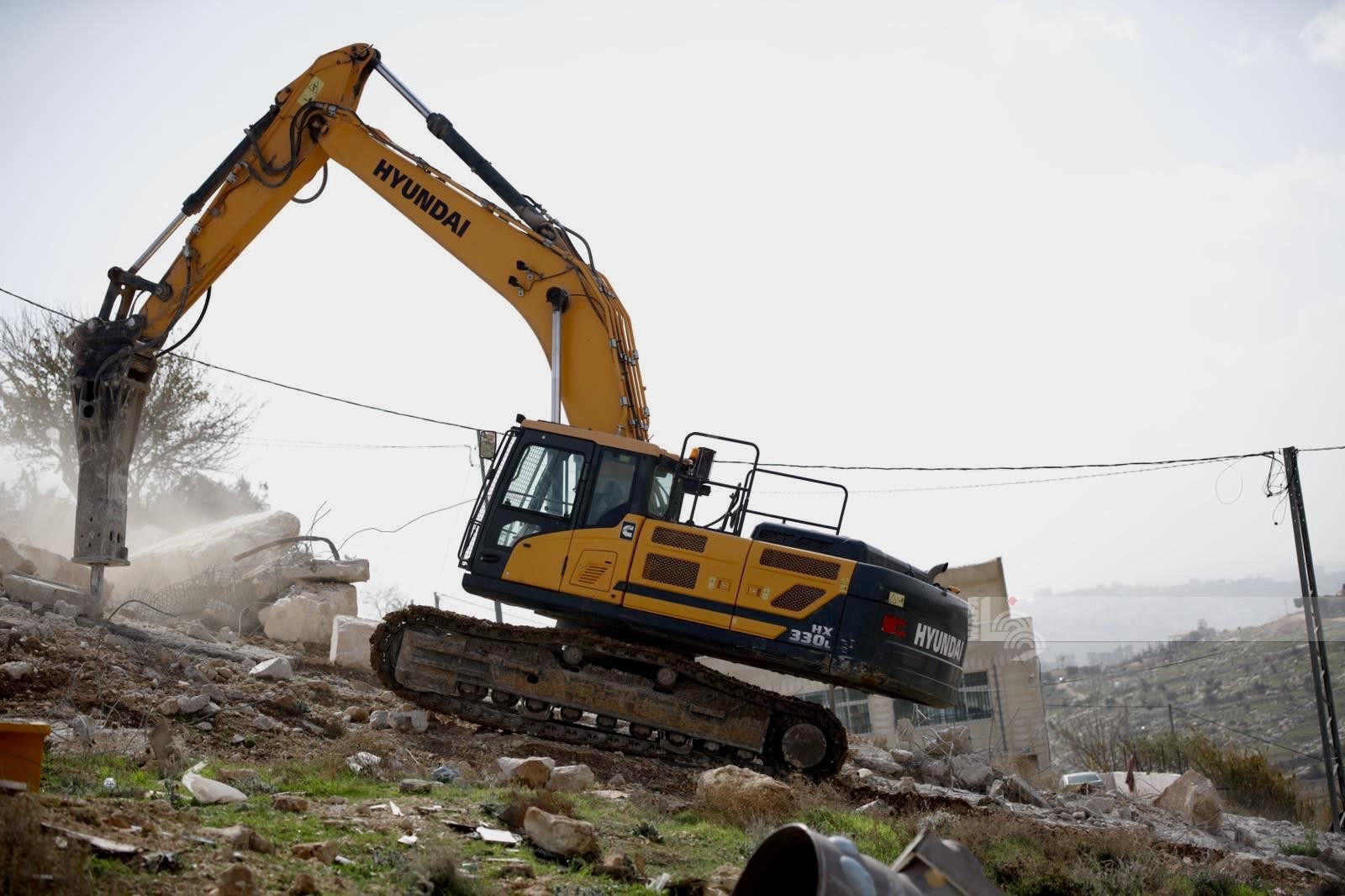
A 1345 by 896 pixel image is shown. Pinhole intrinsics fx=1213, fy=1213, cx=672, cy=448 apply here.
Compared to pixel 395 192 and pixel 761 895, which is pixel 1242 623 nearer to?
pixel 395 192

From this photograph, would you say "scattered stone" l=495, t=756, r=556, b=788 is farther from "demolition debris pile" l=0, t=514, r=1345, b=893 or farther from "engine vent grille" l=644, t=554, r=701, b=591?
"engine vent grille" l=644, t=554, r=701, b=591

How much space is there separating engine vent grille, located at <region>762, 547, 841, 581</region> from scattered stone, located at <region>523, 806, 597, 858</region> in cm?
490

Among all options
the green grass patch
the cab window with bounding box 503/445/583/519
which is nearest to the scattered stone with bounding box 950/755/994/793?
the cab window with bounding box 503/445/583/519

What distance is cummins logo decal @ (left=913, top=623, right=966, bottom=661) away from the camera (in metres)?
11.7

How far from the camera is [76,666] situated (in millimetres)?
11477

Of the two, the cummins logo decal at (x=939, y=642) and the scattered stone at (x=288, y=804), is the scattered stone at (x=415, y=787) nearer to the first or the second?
the scattered stone at (x=288, y=804)

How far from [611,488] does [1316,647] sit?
38.7 feet

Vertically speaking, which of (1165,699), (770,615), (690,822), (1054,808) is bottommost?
(690,822)

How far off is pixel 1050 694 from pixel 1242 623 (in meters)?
13.5

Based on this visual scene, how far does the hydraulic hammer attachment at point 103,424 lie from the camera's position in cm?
1330

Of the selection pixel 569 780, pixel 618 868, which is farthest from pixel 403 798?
pixel 618 868

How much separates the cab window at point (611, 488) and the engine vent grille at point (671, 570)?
1.73 feet

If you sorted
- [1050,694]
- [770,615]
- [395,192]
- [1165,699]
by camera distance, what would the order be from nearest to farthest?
[770,615] < [395,192] < [1165,699] < [1050,694]

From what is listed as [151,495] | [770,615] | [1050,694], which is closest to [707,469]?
[770,615]
